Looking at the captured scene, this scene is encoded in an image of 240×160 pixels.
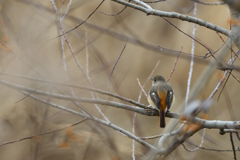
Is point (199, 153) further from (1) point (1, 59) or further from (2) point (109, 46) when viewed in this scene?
(1) point (1, 59)

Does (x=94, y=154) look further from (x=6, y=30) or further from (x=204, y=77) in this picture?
(x=204, y=77)

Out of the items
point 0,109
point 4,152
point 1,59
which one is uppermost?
point 1,59

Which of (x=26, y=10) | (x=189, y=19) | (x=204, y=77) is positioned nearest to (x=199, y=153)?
(x=26, y=10)

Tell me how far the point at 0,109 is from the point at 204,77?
212 inches

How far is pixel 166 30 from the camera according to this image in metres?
8.26

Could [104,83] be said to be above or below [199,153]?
above

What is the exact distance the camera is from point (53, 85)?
8.02 feet

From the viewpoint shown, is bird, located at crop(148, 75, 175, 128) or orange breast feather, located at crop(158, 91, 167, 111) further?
orange breast feather, located at crop(158, 91, 167, 111)

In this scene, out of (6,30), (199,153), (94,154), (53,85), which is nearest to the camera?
(53,85)

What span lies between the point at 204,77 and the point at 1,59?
4631mm

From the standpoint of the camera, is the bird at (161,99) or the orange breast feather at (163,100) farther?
the orange breast feather at (163,100)

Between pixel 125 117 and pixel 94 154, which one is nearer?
pixel 94 154

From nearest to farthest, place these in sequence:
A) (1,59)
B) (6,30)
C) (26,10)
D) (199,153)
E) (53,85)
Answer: (53,85) < (1,59) < (6,30) < (26,10) < (199,153)

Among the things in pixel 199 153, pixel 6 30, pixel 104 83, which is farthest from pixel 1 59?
pixel 199 153
